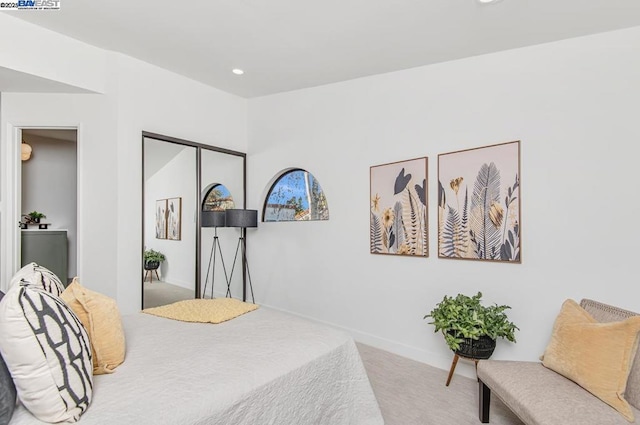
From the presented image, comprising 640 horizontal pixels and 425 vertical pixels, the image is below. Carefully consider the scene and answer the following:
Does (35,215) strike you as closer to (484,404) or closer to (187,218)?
(187,218)

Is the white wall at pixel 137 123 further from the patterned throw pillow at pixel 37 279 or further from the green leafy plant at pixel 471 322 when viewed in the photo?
the green leafy plant at pixel 471 322

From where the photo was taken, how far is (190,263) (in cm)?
392

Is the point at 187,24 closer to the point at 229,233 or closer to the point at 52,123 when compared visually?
the point at 52,123

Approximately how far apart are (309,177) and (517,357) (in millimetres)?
2667

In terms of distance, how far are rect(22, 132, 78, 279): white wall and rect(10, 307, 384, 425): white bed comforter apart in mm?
3327

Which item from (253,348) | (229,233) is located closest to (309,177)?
(229,233)

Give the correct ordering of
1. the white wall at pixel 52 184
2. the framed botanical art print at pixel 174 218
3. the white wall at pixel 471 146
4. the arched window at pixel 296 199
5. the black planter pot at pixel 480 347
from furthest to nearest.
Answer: the white wall at pixel 52 184, the arched window at pixel 296 199, the framed botanical art print at pixel 174 218, the black planter pot at pixel 480 347, the white wall at pixel 471 146

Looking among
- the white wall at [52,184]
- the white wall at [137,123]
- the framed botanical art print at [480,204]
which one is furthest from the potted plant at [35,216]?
the framed botanical art print at [480,204]

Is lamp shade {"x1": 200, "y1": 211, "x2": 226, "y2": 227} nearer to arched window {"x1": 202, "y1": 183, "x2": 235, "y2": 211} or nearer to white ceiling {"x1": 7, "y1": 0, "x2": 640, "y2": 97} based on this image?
arched window {"x1": 202, "y1": 183, "x2": 235, "y2": 211}

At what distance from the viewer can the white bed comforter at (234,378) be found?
117 cm

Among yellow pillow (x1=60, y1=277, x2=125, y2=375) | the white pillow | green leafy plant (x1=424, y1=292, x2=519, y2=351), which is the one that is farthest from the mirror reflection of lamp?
green leafy plant (x1=424, y1=292, x2=519, y2=351)

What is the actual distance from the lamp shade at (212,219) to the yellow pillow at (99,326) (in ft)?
8.17

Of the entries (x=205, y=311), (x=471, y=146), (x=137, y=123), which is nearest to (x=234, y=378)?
(x=205, y=311)

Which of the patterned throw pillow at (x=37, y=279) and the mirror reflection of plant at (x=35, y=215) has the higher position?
the mirror reflection of plant at (x=35, y=215)
